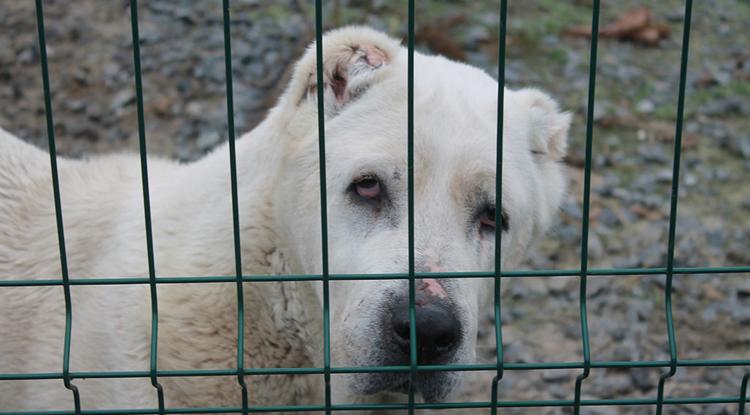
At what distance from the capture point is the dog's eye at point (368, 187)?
3.22 metres

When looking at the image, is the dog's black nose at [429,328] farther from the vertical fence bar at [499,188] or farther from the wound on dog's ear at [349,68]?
the wound on dog's ear at [349,68]

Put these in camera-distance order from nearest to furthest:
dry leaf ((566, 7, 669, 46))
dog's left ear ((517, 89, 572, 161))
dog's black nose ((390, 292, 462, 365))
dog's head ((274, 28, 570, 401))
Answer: dog's black nose ((390, 292, 462, 365))
dog's head ((274, 28, 570, 401))
dog's left ear ((517, 89, 572, 161))
dry leaf ((566, 7, 669, 46))

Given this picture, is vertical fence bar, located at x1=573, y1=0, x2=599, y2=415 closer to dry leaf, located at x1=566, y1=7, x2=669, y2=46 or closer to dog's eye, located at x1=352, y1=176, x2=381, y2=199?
dog's eye, located at x1=352, y1=176, x2=381, y2=199

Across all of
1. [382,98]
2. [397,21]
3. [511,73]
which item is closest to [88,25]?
[397,21]

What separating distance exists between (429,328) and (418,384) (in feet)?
1.02

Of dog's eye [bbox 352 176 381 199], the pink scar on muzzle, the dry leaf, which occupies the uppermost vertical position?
the dry leaf

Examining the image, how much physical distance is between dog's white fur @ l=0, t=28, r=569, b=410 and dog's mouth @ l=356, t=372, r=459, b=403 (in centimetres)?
6

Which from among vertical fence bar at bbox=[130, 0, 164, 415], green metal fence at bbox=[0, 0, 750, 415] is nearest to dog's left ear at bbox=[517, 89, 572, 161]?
green metal fence at bbox=[0, 0, 750, 415]

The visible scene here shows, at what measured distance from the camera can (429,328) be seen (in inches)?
109

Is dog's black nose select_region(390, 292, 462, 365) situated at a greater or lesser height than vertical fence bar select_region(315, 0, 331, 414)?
lesser

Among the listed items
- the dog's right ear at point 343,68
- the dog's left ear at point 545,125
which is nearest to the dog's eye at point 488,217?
the dog's left ear at point 545,125

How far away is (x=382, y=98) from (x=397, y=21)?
5249 millimetres

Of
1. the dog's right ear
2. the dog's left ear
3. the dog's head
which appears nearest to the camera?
Answer: the dog's head

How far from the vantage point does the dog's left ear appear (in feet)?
12.1
